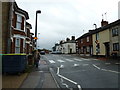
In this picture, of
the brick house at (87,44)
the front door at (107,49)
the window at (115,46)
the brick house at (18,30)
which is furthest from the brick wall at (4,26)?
the brick house at (87,44)

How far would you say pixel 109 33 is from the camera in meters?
26.2

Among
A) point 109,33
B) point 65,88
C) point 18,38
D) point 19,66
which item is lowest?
point 65,88

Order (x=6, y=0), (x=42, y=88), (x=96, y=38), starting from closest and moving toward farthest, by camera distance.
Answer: (x=42, y=88) < (x=6, y=0) < (x=96, y=38)

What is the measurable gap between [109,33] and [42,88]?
893 inches

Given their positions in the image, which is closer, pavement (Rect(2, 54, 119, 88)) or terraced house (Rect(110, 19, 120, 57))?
pavement (Rect(2, 54, 119, 88))

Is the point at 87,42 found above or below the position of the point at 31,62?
above

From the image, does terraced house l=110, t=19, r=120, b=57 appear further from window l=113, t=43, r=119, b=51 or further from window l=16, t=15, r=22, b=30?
window l=16, t=15, r=22, b=30

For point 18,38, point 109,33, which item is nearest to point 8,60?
point 18,38

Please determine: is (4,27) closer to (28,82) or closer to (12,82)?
(12,82)

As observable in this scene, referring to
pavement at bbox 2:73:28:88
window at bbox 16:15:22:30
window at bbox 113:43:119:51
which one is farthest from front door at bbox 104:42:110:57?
pavement at bbox 2:73:28:88

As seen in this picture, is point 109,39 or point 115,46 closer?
point 115,46

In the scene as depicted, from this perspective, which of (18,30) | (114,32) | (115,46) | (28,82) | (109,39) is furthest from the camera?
(109,39)

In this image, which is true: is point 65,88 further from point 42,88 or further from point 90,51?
point 90,51

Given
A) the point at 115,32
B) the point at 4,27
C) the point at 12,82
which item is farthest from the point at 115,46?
the point at 12,82
